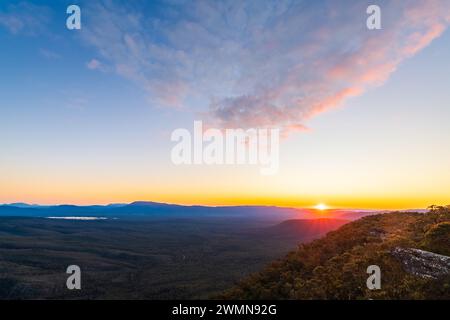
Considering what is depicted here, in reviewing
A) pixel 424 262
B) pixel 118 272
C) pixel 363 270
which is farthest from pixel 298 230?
pixel 424 262

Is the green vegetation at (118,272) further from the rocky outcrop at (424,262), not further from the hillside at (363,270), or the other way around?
the rocky outcrop at (424,262)

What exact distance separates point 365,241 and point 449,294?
26.6 feet

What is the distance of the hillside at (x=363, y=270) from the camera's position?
35.4ft

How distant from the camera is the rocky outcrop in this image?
36.6 ft

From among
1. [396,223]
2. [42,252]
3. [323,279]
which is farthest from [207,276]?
[42,252]

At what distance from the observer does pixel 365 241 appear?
17.8 meters

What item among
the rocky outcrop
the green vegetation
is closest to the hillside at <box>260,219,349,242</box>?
the green vegetation

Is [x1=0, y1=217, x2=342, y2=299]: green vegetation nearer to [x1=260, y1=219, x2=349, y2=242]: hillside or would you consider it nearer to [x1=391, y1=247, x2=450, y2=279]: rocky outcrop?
[x1=391, y1=247, x2=450, y2=279]: rocky outcrop

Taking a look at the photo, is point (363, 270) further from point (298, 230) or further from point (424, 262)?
point (298, 230)

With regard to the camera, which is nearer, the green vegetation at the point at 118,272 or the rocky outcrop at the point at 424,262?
the rocky outcrop at the point at 424,262

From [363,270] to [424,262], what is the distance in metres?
2.23

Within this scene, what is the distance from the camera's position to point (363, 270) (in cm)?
1255

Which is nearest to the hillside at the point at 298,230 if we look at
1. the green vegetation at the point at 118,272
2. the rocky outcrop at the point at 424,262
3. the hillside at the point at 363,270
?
the green vegetation at the point at 118,272
